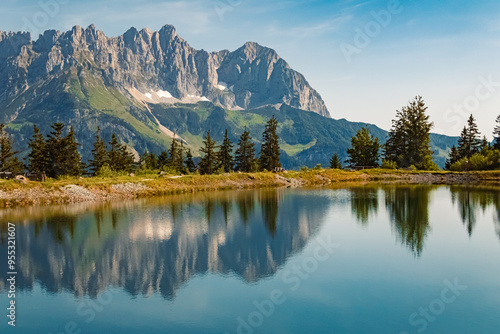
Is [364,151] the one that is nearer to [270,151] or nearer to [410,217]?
[270,151]

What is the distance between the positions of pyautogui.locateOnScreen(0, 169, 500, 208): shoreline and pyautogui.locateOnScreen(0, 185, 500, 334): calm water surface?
502 inches

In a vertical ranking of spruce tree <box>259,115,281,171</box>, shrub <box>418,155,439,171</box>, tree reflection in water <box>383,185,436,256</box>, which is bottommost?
tree reflection in water <box>383,185,436,256</box>

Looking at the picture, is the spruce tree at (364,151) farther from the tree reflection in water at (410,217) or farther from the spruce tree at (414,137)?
the tree reflection in water at (410,217)

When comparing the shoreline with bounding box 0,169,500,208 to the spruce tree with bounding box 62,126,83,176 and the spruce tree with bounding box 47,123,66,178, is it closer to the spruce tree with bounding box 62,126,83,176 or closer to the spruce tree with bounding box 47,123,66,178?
the spruce tree with bounding box 62,126,83,176

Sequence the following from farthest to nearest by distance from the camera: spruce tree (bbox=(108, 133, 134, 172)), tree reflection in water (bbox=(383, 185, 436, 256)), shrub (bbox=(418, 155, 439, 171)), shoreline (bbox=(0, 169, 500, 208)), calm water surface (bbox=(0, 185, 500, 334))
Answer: shrub (bbox=(418, 155, 439, 171)), spruce tree (bbox=(108, 133, 134, 172)), shoreline (bbox=(0, 169, 500, 208)), tree reflection in water (bbox=(383, 185, 436, 256)), calm water surface (bbox=(0, 185, 500, 334))

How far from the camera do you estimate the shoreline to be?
213 ft
